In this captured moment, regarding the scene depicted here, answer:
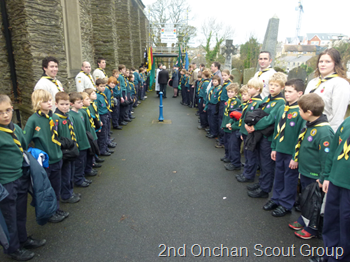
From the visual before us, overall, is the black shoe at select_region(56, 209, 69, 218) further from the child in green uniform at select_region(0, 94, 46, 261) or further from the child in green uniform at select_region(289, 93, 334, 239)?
the child in green uniform at select_region(289, 93, 334, 239)

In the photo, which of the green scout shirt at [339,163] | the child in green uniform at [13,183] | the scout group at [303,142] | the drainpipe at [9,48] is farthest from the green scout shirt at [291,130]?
the drainpipe at [9,48]

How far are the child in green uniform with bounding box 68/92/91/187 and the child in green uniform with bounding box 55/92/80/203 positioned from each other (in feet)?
1.09

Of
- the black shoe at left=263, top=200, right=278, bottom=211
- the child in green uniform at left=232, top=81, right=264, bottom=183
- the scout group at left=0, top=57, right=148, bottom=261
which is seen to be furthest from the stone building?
the black shoe at left=263, top=200, right=278, bottom=211

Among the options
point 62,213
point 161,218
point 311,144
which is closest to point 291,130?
point 311,144

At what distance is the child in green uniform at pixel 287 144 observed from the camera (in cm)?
344

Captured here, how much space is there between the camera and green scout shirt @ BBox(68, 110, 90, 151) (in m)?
4.25

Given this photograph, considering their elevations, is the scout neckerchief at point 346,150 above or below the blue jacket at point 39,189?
above

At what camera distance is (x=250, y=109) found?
4391mm

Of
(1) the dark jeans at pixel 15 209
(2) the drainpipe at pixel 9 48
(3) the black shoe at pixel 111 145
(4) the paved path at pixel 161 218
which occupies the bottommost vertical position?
(4) the paved path at pixel 161 218

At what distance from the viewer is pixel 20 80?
19.6 feet

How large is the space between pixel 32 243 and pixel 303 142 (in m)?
3.58

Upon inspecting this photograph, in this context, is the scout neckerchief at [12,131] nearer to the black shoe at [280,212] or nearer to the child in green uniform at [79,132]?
the child in green uniform at [79,132]

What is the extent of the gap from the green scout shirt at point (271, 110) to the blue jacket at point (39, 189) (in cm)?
323

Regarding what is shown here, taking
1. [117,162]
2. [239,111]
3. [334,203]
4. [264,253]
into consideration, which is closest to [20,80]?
[117,162]
